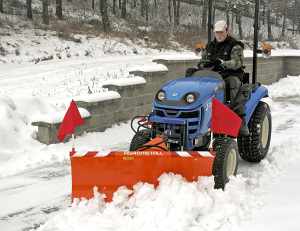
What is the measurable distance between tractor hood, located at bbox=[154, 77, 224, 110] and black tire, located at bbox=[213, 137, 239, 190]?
0.48m

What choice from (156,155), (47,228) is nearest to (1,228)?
(47,228)

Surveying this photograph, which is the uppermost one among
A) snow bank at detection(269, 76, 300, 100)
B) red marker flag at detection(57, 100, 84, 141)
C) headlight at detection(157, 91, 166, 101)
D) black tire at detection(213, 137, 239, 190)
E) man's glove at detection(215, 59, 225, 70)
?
man's glove at detection(215, 59, 225, 70)

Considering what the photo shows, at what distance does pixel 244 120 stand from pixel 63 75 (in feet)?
25.9

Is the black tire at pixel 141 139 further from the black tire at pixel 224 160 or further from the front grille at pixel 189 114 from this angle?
the black tire at pixel 224 160

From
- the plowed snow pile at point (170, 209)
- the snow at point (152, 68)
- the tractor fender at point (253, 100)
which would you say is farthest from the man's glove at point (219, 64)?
the snow at point (152, 68)

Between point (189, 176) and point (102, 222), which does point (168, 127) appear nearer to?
point (189, 176)

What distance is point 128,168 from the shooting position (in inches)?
197

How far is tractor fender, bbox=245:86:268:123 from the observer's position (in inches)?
257

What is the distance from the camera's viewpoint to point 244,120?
21.0 feet

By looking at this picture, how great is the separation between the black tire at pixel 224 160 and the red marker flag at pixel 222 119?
21 centimetres

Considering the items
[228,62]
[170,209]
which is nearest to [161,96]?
[228,62]

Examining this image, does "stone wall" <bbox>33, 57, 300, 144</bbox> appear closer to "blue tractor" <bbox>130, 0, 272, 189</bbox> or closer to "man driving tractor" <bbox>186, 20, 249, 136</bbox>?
"blue tractor" <bbox>130, 0, 272, 189</bbox>

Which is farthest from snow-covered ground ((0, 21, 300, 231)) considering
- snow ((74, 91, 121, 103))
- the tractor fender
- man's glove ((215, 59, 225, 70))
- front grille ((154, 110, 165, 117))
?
man's glove ((215, 59, 225, 70))

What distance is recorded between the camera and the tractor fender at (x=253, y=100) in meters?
6.53
